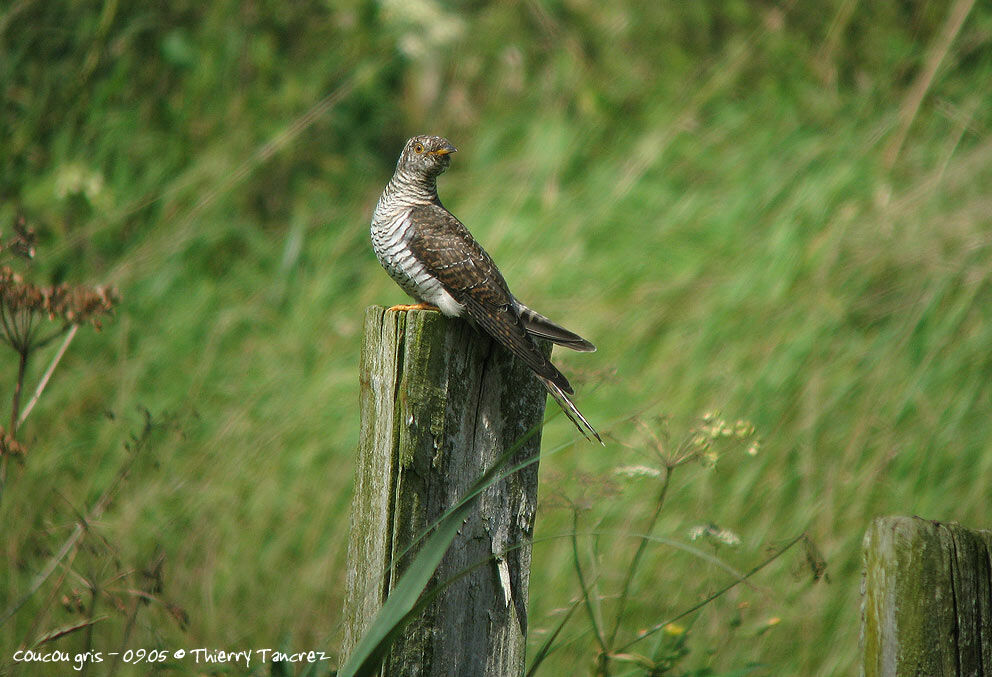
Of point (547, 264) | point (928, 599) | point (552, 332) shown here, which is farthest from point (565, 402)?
point (547, 264)

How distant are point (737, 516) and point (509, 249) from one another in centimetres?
207

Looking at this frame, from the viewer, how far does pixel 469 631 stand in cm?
170

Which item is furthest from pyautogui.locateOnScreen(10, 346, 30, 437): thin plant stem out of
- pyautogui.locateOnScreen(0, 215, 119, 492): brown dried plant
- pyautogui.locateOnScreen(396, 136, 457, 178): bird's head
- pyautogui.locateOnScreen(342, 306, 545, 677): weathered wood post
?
pyautogui.locateOnScreen(396, 136, 457, 178): bird's head

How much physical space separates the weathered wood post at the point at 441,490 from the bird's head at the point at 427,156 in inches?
52.3

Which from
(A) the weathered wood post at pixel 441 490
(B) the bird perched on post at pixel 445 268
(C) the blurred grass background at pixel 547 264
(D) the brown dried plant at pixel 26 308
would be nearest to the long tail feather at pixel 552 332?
(B) the bird perched on post at pixel 445 268

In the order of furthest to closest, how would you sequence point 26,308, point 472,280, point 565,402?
point 472,280, point 26,308, point 565,402

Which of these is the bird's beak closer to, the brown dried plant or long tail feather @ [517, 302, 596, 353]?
long tail feather @ [517, 302, 596, 353]

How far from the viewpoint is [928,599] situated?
4.38 ft

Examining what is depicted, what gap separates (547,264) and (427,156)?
67.8 inches

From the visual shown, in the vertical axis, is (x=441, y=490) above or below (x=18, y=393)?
below

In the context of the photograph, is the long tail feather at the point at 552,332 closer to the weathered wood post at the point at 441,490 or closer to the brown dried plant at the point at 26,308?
the weathered wood post at the point at 441,490

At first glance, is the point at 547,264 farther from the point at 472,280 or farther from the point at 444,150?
the point at 472,280

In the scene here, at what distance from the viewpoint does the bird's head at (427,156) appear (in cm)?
305

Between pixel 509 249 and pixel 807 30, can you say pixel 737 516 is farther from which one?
pixel 807 30
